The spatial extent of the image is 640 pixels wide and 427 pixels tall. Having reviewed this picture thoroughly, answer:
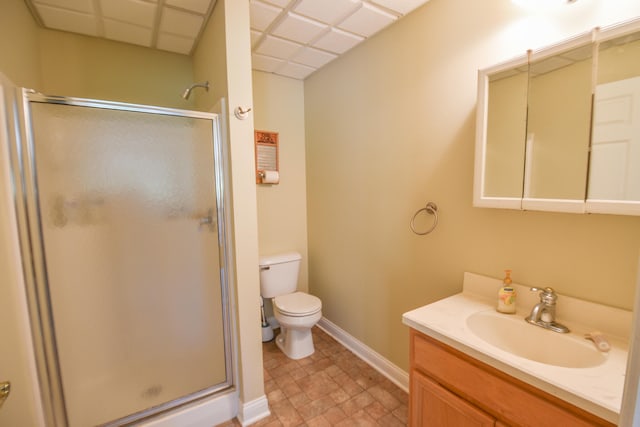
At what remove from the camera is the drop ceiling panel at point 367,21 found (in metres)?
1.70

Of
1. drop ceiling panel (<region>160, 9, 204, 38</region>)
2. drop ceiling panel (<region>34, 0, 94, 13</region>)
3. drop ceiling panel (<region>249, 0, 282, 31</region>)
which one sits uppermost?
drop ceiling panel (<region>160, 9, 204, 38</region>)

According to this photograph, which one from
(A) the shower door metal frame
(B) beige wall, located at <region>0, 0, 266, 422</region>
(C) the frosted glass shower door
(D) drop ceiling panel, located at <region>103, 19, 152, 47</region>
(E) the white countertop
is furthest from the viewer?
(D) drop ceiling panel, located at <region>103, 19, 152, 47</region>

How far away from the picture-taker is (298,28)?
6.11 ft

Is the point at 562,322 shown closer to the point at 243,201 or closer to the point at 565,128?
the point at 565,128

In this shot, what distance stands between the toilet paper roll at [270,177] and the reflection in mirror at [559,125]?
1851 mm

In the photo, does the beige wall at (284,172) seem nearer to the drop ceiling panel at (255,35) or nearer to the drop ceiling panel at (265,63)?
the drop ceiling panel at (265,63)

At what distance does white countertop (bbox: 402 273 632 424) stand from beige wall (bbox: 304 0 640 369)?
0.20 ft

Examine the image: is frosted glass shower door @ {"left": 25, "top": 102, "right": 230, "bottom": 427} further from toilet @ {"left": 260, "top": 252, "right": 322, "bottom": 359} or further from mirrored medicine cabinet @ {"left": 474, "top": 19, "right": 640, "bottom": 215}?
mirrored medicine cabinet @ {"left": 474, "top": 19, "right": 640, "bottom": 215}

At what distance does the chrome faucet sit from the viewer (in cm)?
117

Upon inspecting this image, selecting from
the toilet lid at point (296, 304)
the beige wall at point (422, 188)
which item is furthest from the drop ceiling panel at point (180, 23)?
the toilet lid at point (296, 304)

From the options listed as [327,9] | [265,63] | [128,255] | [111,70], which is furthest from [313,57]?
[128,255]

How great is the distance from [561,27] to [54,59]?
2.87m

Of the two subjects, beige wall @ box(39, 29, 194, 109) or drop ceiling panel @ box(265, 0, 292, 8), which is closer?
→ drop ceiling panel @ box(265, 0, 292, 8)

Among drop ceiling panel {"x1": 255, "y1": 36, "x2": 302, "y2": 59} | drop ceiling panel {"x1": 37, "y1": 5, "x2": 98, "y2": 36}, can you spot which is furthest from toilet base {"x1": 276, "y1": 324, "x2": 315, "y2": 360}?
drop ceiling panel {"x1": 37, "y1": 5, "x2": 98, "y2": 36}
